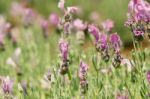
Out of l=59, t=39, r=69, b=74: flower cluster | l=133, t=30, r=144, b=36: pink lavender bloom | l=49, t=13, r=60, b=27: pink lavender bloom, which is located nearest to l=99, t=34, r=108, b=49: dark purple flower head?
l=59, t=39, r=69, b=74: flower cluster

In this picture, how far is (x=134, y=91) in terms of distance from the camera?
313cm

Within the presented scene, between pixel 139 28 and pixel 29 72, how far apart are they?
222 cm

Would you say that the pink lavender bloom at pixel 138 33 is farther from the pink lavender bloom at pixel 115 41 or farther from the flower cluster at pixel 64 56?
the flower cluster at pixel 64 56

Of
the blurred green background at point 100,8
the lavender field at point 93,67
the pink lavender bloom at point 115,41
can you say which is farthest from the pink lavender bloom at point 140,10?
the blurred green background at point 100,8

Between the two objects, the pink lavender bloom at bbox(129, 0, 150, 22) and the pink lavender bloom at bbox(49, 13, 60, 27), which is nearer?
the pink lavender bloom at bbox(129, 0, 150, 22)

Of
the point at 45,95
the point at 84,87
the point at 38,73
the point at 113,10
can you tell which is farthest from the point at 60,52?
the point at 113,10

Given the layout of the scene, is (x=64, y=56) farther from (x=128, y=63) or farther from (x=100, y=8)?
(x=100, y=8)

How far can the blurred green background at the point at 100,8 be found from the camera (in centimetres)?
812

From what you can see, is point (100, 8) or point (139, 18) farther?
point (100, 8)

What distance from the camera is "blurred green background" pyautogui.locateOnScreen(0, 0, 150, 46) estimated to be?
8.12m

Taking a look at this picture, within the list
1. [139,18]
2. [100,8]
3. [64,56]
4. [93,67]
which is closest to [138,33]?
[139,18]

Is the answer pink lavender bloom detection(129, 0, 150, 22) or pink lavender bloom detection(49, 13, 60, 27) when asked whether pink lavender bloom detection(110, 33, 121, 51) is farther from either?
pink lavender bloom detection(49, 13, 60, 27)

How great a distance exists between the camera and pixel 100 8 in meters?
8.95

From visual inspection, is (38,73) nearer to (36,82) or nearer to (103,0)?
(36,82)
